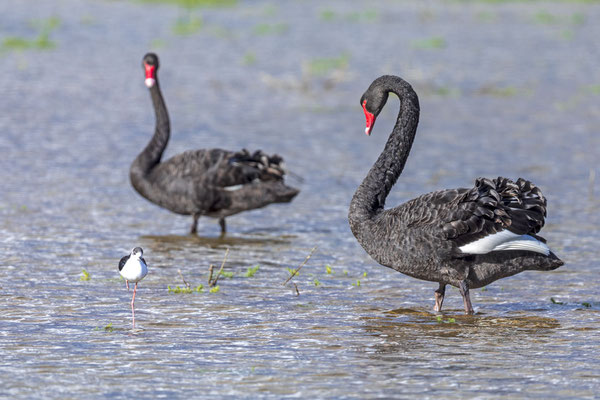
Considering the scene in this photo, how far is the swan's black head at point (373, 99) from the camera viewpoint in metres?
8.54

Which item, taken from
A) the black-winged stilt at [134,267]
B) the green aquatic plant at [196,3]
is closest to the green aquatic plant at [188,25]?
the green aquatic plant at [196,3]

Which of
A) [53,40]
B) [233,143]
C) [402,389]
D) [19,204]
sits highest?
[53,40]

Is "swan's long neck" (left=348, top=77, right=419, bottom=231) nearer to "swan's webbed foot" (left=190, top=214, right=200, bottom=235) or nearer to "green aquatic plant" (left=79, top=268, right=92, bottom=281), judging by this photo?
"green aquatic plant" (left=79, top=268, right=92, bottom=281)

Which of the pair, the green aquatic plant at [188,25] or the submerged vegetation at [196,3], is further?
the submerged vegetation at [196,3]

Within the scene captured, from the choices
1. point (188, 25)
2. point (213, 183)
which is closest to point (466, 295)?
point (213, 183)

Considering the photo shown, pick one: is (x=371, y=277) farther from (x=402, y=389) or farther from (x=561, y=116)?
(x=561, y=116)

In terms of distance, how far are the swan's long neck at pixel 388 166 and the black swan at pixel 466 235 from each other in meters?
0.17

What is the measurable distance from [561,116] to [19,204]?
34.5ft

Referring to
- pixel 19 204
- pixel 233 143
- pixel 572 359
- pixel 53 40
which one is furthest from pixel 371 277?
pixel 53 40

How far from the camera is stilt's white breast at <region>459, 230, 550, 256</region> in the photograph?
7539 mm

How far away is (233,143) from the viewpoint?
53.1ft

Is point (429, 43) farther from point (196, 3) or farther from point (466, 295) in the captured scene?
point (466, 295)

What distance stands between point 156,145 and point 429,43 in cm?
1854

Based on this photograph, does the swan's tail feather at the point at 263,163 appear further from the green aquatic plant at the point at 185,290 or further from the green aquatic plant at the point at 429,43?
the green aquatic plant at the point at 429,43
